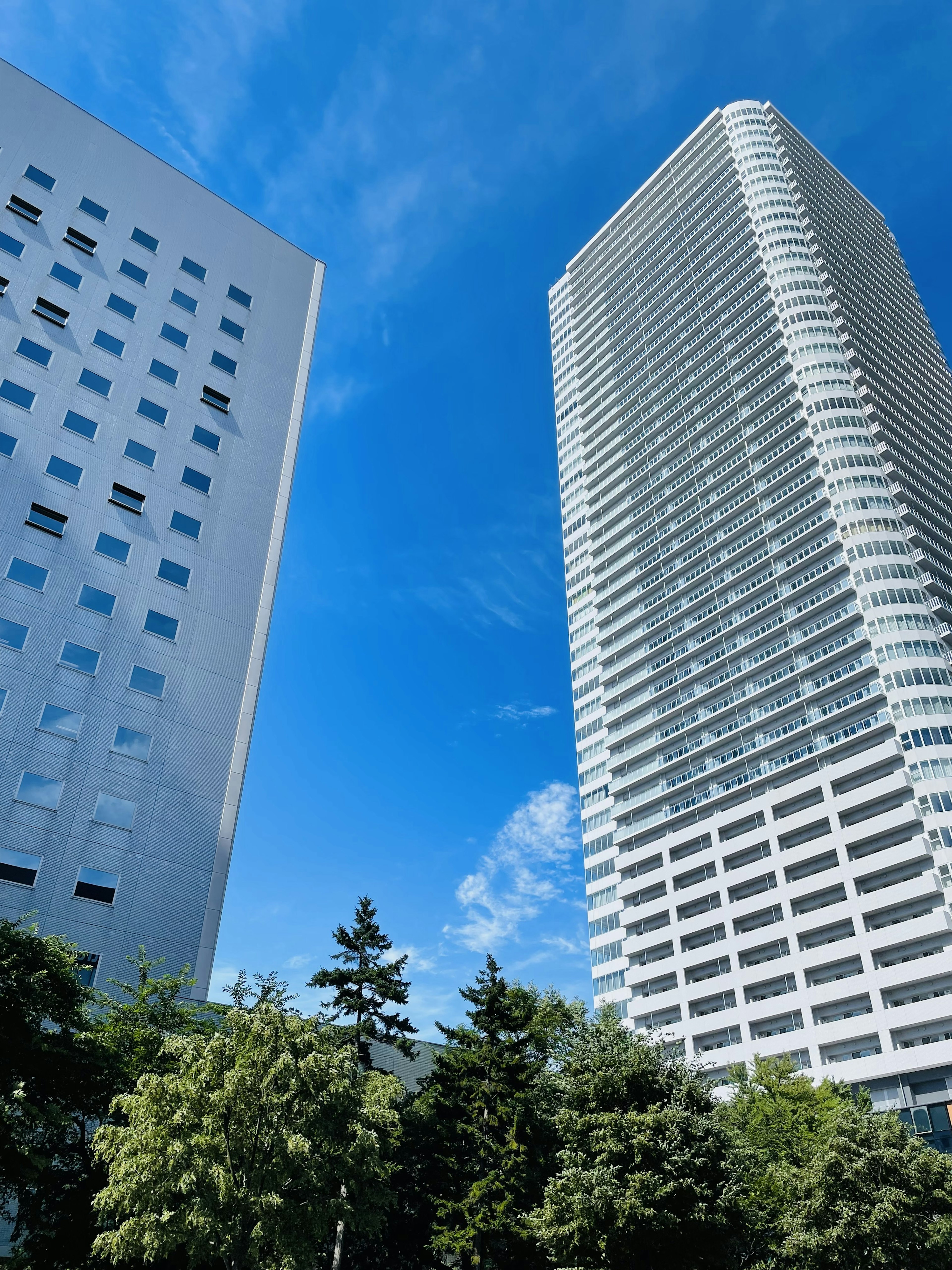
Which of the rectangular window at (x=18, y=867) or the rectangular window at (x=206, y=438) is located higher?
the rectangular window at (x=206, y=438)

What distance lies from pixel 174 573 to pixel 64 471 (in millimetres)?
8503

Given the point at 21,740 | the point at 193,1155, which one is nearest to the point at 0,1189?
the point at 193,1155

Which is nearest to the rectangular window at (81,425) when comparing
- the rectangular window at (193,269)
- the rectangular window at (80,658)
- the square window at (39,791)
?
the rectangular window at (80,658)

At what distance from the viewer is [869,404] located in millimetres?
106875

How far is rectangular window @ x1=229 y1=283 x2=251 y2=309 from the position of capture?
66.9 meters

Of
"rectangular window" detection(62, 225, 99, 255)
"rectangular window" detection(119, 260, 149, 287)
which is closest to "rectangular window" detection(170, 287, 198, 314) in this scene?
"rectangular window" detection(119, 260, 149, 287)

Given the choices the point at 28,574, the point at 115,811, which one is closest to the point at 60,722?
the point at 115,811

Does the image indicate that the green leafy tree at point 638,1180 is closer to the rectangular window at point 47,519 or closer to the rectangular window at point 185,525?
the rectangular window at point 185,525

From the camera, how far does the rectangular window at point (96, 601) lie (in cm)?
4816

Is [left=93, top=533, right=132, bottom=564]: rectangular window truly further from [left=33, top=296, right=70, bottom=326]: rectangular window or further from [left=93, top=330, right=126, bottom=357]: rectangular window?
[left=33, top=296, right=70, bottom=326]: rectangular window

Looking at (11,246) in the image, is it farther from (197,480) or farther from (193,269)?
(197,480)

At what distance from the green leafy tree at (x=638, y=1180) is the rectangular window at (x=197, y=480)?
42.3 meters

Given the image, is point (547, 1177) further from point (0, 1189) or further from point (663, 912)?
point (663, 912)

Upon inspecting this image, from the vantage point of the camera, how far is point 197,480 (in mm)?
56938
